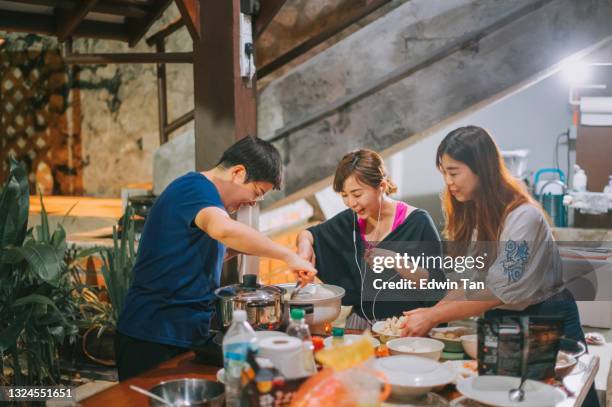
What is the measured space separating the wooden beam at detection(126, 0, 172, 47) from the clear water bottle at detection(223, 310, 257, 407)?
3.63m

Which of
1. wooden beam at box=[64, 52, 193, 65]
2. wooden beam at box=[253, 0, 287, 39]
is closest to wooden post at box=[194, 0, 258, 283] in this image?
wooden beam at box=[253, 0, 287, 39]

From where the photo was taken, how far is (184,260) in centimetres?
218

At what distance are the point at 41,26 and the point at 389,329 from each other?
3.58 metres

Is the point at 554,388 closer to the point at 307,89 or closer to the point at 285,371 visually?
the point at 285,371

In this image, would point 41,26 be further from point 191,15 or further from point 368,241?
point 368,241

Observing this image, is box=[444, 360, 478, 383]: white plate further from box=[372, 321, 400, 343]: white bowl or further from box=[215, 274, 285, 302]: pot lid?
box=[215, 274, 285, 302]: pot lid

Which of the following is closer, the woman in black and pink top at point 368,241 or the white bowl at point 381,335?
the white bowl at point 381,335

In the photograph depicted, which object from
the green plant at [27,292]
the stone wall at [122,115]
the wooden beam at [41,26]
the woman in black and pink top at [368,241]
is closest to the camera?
the woman in black and pink top at [368,241]

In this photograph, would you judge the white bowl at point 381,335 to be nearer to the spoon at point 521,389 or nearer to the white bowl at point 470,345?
the white bowl at point 470,345

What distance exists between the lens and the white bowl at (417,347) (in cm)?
192

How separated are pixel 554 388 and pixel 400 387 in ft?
1.32

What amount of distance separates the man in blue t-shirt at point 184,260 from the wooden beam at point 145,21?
2871 millimetres

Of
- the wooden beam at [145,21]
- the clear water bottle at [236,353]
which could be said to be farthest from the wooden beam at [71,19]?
the clear water bottle at [236,353]

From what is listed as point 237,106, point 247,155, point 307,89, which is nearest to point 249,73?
point 237,106
